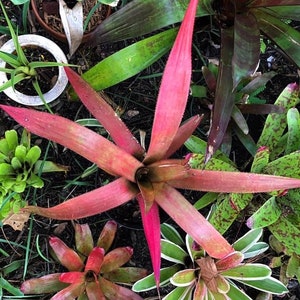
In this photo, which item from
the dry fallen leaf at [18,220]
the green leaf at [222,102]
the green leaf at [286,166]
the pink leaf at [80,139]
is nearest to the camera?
the pink leaf at [80,139]

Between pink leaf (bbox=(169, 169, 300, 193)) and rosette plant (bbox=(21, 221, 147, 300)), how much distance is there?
47 cm

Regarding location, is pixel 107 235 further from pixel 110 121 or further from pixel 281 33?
pixel 281 33

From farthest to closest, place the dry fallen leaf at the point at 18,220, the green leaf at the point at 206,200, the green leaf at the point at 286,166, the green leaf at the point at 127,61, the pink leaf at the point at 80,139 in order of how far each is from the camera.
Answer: the dry fallen leaf at the point at 18,220, the green leaf at the point at 206,200, the green leaf at the point at 127,61, the green leaf at the point at 286,166, the pink leaf at the point at 80,139

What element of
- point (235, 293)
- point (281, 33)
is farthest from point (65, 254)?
point (281, 33)

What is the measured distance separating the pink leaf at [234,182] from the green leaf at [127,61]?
437mm

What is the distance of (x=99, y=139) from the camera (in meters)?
1.16

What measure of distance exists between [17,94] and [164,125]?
0.68 meters

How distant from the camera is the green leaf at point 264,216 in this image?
1.43 m

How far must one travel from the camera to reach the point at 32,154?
61.1 inches

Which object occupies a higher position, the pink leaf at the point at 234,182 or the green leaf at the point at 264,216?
the pink leaf at the point at 234,182

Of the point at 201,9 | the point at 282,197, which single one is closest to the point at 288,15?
the point at 201,9

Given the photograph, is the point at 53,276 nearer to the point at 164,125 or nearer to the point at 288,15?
the point at 164,125

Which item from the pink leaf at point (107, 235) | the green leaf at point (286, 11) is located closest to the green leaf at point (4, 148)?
the pink leaf at point (107, 235)

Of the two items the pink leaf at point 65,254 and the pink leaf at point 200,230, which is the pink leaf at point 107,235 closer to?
the pink leaf at point 65,254
